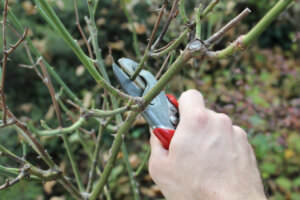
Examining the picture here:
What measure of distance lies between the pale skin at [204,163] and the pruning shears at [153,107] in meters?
0.06

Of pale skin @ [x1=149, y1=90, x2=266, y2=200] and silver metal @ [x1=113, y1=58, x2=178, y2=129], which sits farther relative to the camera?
silver metal @ [x1=113, y1=58, x2=178, y2=129]

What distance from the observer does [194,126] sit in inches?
33.0

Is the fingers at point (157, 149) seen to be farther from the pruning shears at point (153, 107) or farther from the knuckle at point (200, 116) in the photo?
the knuckle at point (200, 116)

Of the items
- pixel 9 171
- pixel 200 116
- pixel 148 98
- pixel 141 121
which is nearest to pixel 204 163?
pixel 200 116

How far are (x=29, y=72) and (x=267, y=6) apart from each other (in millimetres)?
2893

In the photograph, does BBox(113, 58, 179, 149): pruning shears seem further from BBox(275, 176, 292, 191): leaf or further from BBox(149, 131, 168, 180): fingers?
BBox(275, 176, 292, 191): leaf

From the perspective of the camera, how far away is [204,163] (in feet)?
2.73

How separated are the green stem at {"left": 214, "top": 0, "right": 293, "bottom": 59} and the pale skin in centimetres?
27

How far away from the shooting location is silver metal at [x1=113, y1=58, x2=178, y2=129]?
0.94 meters

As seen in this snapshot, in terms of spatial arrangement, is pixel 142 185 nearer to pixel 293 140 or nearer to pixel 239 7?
pixel 293 140

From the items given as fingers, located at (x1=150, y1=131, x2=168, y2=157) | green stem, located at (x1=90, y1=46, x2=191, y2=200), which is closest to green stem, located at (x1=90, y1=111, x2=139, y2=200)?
green stem, located at (x1=90, y1=46, x2=191, y2=200)

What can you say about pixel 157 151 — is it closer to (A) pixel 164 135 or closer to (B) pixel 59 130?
(A) pixel 164 135

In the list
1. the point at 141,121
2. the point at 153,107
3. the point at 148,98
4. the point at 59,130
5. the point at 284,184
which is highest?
the point at 59,130

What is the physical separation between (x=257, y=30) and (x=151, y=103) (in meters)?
0.44
